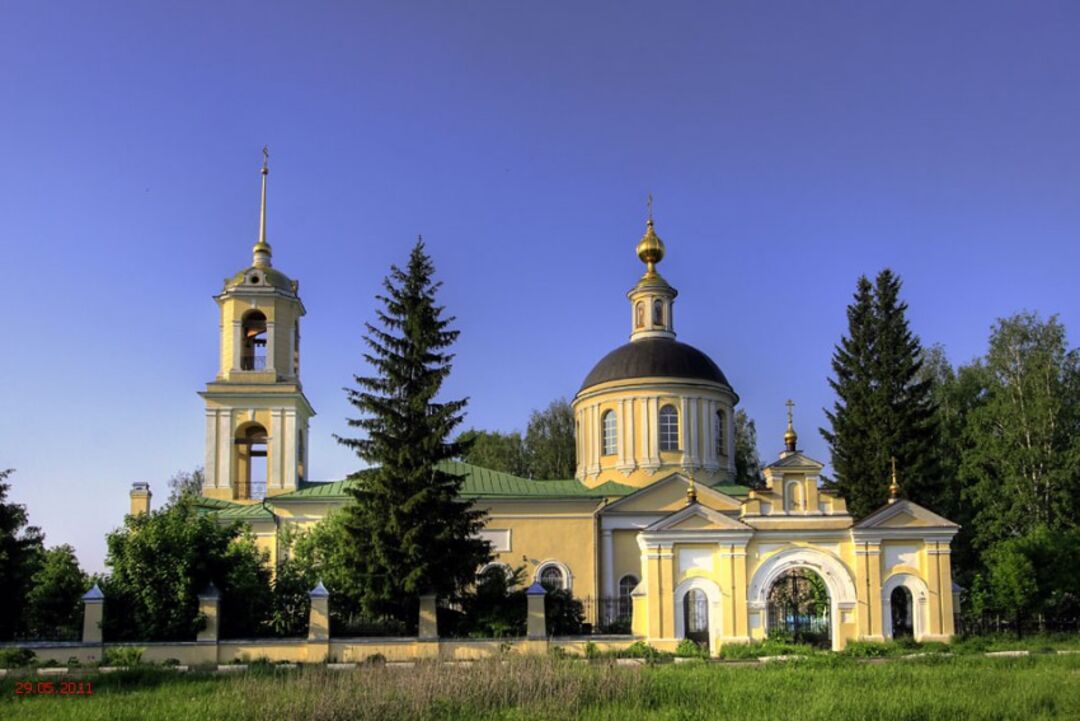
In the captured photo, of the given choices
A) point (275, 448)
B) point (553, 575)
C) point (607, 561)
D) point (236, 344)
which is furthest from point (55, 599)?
point (607, 561)

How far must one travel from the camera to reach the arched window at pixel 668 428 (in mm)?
35656

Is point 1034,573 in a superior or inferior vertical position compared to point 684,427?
inferior

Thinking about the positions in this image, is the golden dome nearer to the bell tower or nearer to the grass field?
the bell tower

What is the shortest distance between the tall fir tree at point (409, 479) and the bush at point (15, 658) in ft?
22.3

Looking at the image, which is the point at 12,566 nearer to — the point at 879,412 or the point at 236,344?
the point at 236,344

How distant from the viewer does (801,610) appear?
33625 mm

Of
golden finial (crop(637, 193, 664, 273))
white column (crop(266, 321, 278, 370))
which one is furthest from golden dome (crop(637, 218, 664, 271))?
white column (crop(266, 321, 278, 370))

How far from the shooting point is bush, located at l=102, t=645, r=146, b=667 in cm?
2139

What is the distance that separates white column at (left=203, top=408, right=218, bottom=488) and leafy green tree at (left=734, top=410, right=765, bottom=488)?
27.3 metres

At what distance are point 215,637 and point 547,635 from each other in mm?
7191

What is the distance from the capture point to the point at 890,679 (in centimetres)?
1698

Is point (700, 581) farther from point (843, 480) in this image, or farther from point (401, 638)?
point (843, 480)

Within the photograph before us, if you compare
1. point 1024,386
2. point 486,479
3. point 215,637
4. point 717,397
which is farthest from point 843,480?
point 215,637

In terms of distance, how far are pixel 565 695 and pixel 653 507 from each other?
1810cm
